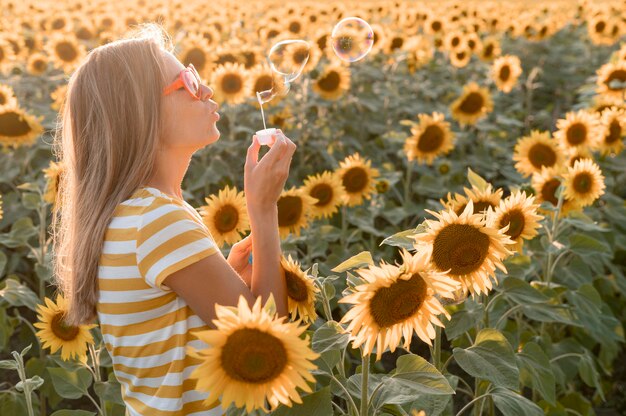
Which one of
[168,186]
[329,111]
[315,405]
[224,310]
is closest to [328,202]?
[168,186]

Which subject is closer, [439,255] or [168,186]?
[439,255]

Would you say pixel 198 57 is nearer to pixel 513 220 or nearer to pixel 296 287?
pixel 513 220

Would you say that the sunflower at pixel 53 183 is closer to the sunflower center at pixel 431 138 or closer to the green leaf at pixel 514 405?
the sunflower center at pixel 431 138

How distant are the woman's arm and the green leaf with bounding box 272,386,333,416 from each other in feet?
0.80

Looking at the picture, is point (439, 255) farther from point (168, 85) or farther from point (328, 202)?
point (328, 202)

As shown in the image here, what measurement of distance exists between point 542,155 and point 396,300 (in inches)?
106

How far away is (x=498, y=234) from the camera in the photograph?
188 centimetres

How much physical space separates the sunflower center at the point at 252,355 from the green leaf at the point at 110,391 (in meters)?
1.20

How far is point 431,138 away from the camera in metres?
4.54

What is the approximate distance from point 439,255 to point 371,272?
358 mm

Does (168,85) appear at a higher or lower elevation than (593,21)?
higher

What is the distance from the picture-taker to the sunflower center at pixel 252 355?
4.48 ft

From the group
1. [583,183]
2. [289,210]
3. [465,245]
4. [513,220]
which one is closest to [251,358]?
[465,245]

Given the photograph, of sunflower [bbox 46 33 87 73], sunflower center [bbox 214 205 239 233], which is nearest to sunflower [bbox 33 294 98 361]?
sunflower center [bbox 214 205 239 233]
